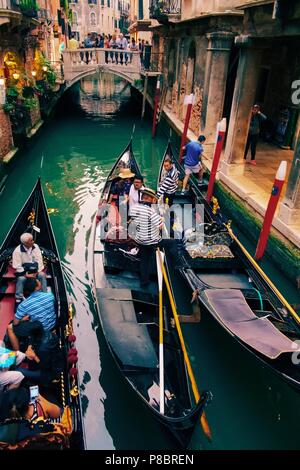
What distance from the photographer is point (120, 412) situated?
280 centimetres

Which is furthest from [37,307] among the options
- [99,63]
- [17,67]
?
[99,63]

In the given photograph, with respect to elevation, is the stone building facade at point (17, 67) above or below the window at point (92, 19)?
below

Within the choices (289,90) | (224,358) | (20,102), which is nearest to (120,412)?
(224,358)

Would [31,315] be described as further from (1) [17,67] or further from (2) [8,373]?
(1) [17,67]

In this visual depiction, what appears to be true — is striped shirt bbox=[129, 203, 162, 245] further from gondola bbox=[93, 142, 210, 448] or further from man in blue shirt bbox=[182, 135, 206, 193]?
man in blue shirt bbox=[182, 135, 206, 193]

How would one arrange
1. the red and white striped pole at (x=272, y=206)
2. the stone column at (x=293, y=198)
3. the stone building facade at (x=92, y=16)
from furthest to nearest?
the stone building facade at (x=92, y=16)
the stone column at (x=293, y=198)
the red and white striped pole at (x=272, y=206)

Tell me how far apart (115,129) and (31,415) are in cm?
1041

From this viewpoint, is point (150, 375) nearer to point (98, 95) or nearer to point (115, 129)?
point (115, 129)

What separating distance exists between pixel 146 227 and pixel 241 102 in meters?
3.30

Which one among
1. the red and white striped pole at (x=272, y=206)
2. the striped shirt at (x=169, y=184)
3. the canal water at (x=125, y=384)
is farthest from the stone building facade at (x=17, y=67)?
the red and white striped pole at (x=272, y=206)

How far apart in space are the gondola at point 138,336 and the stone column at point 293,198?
5.86 feet

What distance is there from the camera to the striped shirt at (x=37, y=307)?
2635mm

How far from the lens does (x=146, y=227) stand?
10.5 feet

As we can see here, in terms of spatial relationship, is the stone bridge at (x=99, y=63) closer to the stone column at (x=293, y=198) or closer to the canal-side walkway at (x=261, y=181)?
the canal-side walkway at (x=261, y=181)
